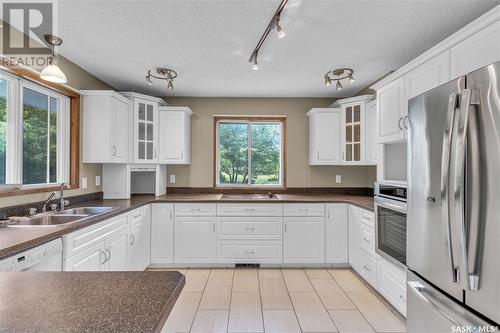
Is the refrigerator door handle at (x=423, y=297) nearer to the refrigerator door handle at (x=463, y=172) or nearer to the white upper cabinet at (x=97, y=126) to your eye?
the refrigerator door handle at (x=463, y=172)

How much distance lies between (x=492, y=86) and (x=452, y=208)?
534 millimetres

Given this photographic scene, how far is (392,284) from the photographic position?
2.22 m

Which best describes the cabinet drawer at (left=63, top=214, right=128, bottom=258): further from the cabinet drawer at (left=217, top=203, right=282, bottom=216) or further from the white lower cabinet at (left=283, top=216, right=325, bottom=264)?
the white lower cabinet at (left=283, top=216, right=325, bottom=264)

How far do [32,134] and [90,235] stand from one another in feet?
3.83

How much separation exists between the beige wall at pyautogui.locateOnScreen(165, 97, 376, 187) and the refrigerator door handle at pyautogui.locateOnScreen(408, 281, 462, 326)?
2472 millimetres

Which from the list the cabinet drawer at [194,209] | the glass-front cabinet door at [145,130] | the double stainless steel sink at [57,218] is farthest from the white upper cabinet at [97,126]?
the cabinet drawer at [194,209]

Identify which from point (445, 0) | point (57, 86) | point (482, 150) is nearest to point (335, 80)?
point (445, 0)

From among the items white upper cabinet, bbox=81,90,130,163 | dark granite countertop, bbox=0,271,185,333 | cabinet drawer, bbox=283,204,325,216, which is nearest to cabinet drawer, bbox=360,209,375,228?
cabinet drawer, bbox=283,204,325,216

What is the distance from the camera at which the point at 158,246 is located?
320cm

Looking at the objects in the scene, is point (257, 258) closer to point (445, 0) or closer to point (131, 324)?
point (131, 324)

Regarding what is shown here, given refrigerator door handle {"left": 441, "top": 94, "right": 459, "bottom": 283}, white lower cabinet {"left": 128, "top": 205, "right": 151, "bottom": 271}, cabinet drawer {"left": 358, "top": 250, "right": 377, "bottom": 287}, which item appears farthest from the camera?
white lower cabinet {"left": 128, "top": 205, "right": 151, "bottom": 271}

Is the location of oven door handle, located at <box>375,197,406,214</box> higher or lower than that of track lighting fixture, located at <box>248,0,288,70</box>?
lower

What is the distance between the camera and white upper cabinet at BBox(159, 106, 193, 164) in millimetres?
3559

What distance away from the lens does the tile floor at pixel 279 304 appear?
2.04m
